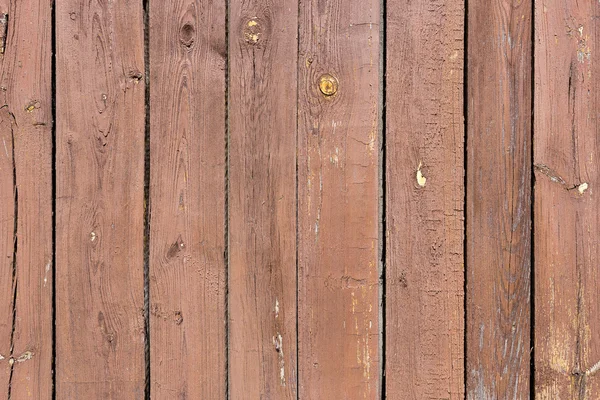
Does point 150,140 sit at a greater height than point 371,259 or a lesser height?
greater

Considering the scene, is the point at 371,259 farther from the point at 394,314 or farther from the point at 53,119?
the point at 53,119

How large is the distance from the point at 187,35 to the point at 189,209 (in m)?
0.42

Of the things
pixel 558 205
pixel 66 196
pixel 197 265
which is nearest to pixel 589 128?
pixel 558 205

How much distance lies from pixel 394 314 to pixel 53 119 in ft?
3.09

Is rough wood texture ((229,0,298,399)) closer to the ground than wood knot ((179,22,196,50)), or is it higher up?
closer to the ground

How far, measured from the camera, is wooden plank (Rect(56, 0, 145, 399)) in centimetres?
125

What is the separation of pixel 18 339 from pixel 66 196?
362mm

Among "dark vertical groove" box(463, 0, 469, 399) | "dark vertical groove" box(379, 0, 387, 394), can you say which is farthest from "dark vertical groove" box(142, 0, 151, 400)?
"dark vertical groove" box(463, 0, 469, 399)

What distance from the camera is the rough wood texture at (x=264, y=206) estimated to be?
124cm

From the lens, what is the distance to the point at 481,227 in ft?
4.02

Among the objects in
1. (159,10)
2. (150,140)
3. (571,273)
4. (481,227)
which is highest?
(159,10)

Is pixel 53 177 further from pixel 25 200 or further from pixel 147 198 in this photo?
pixel 147 198

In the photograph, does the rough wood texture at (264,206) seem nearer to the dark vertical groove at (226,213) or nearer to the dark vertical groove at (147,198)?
the dark vertical groove at (226,213)

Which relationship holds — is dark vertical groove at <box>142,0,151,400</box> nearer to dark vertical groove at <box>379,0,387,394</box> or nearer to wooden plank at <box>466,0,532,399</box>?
dark vertical groove at <box>379,0,387,394</box>
